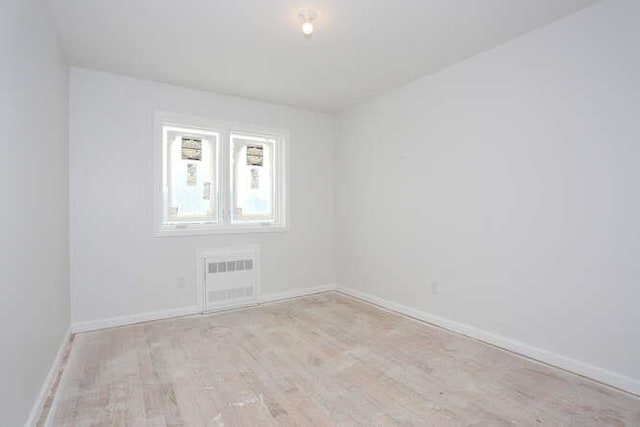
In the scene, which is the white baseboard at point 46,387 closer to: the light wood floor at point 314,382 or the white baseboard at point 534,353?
the light wood floor at point 314,382

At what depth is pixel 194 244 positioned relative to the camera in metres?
3.85

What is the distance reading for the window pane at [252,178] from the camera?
420cm

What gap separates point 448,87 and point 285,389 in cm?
301

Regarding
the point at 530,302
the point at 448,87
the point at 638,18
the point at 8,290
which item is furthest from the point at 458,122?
the point at 8,290

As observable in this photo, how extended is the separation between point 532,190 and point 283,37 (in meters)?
2.33

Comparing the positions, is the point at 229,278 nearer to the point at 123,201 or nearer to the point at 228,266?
the point at 228,266

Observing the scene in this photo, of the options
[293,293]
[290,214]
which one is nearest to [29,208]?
[290,214]

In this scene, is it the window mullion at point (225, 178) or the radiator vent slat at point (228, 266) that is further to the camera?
the window mullion at point (225, 178)

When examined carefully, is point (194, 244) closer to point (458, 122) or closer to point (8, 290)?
point (8, 290)

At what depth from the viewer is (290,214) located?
4539 millimetres

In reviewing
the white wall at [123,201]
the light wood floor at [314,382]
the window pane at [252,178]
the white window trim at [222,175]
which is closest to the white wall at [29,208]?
the light wood floor at [314,382]

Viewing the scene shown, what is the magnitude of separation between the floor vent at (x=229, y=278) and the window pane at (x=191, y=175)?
0.49 metres

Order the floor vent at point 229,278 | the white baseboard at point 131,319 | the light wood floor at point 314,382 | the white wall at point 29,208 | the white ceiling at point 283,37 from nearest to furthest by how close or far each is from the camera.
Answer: the white wall at point 29,208 < the light wood floor at point 314,382 < the white ceiling at point 283,37 < the white baseboard at point 131,319 < the floor vent at point 229,278

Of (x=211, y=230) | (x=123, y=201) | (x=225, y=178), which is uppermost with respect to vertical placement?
(x=225, y=178)
